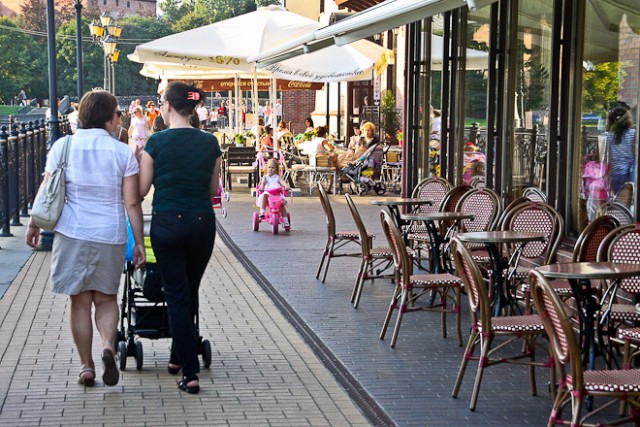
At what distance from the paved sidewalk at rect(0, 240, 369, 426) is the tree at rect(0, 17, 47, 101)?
85.8 metres

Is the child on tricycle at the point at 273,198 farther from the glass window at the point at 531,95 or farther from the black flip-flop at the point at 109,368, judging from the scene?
the black flip-flop at the point at 109,368

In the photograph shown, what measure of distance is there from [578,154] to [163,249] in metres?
4.43

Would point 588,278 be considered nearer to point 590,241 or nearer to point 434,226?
point 590,241

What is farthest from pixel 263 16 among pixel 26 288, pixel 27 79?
pixel 27 79

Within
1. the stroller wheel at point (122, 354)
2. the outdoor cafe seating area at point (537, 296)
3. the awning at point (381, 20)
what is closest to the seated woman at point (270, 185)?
the awning at point (381, 20)

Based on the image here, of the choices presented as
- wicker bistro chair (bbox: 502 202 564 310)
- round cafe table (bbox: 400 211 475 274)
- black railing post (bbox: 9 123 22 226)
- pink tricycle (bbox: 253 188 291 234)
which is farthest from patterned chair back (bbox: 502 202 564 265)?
black railing post (bbox: 9 123 22 226)

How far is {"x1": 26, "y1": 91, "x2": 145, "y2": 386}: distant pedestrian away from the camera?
6438 mm

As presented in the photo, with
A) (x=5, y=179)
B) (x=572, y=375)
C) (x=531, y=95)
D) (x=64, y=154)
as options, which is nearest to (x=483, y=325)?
(x=572, y=375)

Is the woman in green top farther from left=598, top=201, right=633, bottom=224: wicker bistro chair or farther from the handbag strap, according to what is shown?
left=598, top=201, right=633, bottom=224: wicker bistro chair

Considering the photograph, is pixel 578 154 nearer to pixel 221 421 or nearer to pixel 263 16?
pixel 221 421

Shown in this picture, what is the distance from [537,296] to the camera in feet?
17.6

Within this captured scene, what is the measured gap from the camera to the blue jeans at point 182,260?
6395 mm

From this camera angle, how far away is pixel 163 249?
643 cm

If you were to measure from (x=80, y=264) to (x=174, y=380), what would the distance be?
3.22ft
